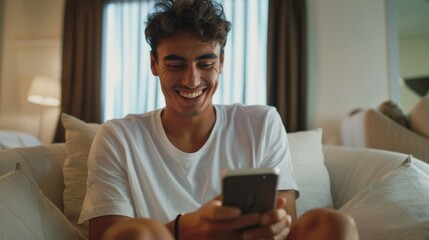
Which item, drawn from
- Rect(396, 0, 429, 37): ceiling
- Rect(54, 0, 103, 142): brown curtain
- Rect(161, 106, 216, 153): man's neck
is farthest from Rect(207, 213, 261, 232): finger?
Rect(396, 0, 429, 37): ceiling

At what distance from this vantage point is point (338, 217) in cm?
74

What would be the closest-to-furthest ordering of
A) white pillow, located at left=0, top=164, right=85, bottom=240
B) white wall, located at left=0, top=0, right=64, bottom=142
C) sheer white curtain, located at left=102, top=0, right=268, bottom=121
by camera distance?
white pillow, located at left=0, top=164, right=85, bottom=240 → sheer white curtain, located at left=102, top=0, right=268, bottom=121 → white wall, located at left=0, top=0, right=64, bottom=142

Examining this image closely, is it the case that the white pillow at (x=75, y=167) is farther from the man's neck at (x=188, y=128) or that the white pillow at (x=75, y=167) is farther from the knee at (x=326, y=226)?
the knee at (x=326, y=226)

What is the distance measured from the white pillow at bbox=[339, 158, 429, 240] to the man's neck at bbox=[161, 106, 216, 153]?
1.60ft

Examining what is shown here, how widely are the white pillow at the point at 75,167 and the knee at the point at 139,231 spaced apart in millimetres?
604

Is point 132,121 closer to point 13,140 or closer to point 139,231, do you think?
point 139,231

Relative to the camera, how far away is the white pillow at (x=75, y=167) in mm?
1268

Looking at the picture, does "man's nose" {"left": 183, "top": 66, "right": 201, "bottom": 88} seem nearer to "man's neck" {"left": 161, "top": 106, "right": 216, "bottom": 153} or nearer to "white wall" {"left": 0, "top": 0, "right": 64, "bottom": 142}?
"man's neck" {"left": 161, "top": 106, "right": 216, "bottom": 153}

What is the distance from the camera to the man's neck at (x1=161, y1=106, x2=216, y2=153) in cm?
111

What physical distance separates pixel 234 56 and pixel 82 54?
1.34 m

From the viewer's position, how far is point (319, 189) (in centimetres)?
138

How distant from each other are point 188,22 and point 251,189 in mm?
595

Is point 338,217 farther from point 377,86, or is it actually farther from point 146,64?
point 146,64

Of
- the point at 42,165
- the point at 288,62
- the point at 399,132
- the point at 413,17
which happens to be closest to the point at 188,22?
the point at 42,165
